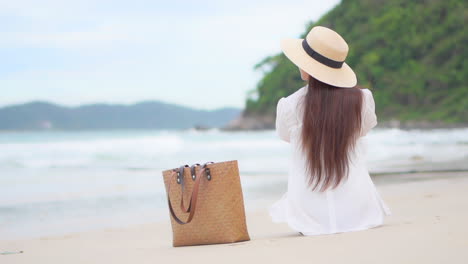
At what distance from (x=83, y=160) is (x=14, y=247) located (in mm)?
10993

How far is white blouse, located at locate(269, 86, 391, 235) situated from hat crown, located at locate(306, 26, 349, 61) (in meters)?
0.22

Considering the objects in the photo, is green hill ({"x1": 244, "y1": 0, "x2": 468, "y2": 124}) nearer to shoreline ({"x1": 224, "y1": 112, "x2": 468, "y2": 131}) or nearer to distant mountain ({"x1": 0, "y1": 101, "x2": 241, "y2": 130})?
shoreline ({"x1": 224, "y1": 112, "x2": 468, "y2": 131})

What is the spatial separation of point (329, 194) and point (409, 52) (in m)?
57.6

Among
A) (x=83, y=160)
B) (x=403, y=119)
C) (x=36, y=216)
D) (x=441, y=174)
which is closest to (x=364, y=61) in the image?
(x=403, y=119)

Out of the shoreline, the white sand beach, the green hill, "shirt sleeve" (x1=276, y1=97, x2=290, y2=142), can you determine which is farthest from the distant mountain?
"shirt sleeve" (x1=276, y1=97, x2=290, y2=142)

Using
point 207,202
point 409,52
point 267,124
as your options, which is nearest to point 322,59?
point 207,202

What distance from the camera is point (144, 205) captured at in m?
6.57

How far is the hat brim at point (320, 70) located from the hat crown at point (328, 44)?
7 centimetres

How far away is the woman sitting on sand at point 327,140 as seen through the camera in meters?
3.31

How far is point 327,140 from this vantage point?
3.33 m

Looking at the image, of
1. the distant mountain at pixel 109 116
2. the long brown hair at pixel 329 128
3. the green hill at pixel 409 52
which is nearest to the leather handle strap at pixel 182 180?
the long brown hair at pixel 329 128

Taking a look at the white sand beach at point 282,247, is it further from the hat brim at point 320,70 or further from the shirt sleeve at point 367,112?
the hat brim at point 320,70

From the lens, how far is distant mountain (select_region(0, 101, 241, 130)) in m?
89.1

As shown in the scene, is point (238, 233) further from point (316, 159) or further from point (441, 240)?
point (441, 240)
